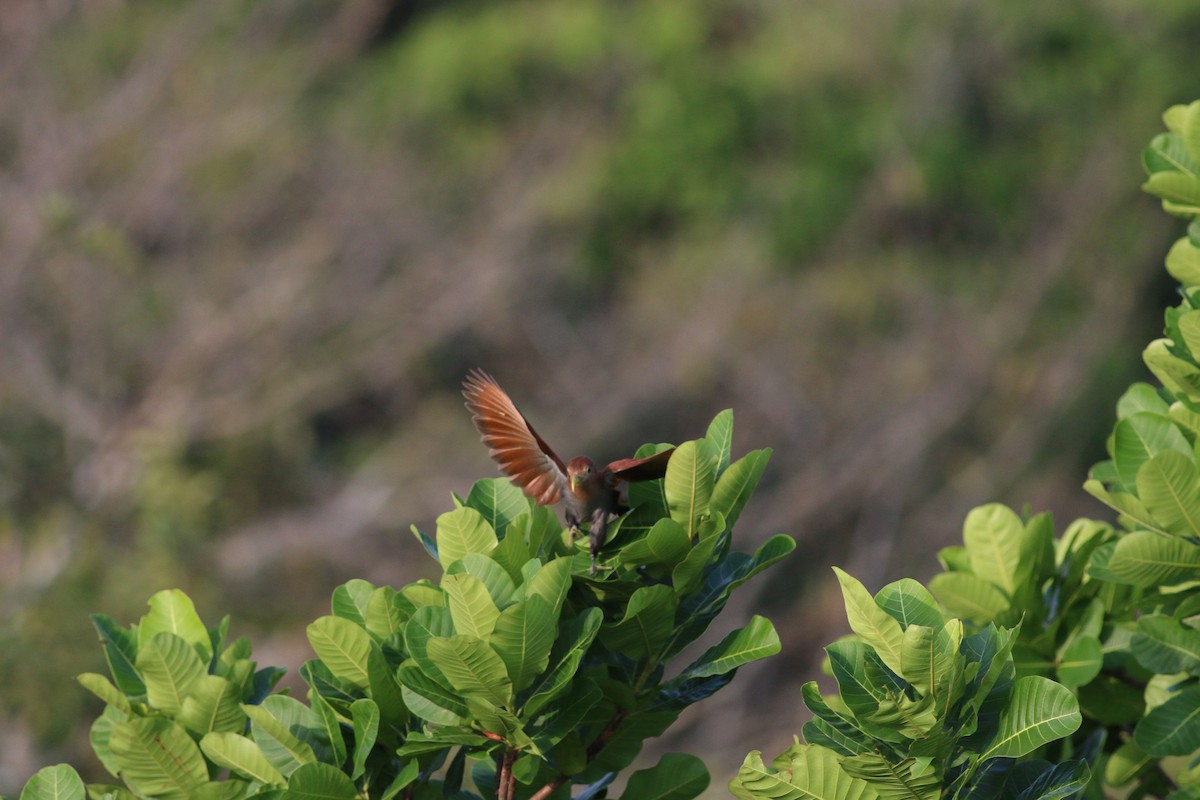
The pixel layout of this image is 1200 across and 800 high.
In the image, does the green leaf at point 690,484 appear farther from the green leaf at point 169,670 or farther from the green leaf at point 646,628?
the green leaf at point 169,670

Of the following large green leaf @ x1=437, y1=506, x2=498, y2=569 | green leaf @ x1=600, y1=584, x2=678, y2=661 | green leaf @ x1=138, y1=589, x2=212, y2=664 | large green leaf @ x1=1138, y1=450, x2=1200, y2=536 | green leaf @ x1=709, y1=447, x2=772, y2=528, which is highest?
green leaf @ x1=138, y1=589, x2=212, y2=664

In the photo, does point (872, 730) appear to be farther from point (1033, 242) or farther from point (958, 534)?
point (1033, 242)

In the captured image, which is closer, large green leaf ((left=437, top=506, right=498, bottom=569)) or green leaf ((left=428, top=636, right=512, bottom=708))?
green leaf ((left=428, top=636, right=512, bottom=708))

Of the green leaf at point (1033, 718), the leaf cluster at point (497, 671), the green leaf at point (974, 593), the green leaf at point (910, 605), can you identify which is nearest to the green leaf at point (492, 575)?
the leaf cluster at point (497, 671)

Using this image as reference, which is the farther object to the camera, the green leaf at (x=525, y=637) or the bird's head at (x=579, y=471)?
the bird's head at (x=579, y=471)

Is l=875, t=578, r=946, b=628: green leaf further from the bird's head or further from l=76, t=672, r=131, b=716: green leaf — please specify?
l=76, t=672, r=131, b=716: green leaf

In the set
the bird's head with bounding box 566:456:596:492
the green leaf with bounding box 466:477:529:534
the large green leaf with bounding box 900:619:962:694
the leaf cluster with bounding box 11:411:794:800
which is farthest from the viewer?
the green leaf with bounding box 466:477:529:534

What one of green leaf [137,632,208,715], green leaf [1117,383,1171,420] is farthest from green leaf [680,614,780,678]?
green leaf [1117,383,1171,420]
